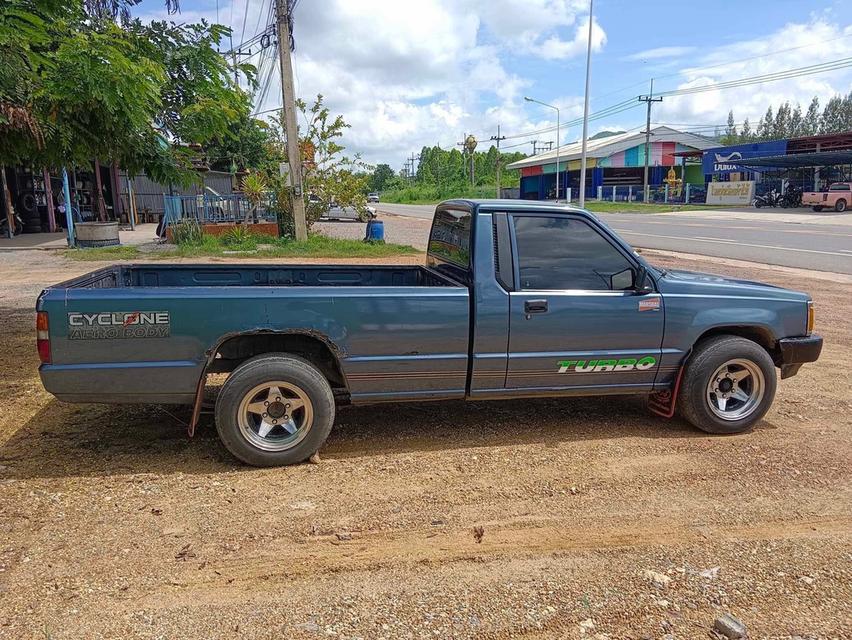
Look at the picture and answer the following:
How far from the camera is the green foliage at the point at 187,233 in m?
19.9

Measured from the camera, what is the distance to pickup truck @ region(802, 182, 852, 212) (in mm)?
38500

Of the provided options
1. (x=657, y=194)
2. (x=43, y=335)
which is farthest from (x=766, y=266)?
(x=657, y=194)

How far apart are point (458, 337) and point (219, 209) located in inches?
756

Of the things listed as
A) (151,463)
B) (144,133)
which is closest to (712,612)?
(151,463)

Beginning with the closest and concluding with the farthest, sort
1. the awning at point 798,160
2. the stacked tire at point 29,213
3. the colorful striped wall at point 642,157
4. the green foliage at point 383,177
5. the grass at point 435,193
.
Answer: the stacked tire at point 29,213, the awning at point 798,160, the colorful striped wall at point 642,157, the grass at point 435,193, the green foliage at point 383,177

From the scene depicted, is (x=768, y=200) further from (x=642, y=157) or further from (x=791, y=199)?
(x=642, y=157)

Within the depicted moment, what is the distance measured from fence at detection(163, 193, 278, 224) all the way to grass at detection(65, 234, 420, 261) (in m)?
1.49

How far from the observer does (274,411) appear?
428cm

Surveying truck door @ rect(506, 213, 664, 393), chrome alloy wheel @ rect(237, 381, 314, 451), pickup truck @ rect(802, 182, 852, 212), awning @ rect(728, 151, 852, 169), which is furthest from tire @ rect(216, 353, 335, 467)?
awning @ rect(728, 151, 852, 169)

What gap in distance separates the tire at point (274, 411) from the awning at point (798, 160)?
152 ft

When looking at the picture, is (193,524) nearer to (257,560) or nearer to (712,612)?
(257,560)

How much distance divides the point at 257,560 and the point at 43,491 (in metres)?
1.61

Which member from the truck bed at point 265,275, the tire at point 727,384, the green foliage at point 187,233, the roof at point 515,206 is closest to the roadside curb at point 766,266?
the tire at point 727,384

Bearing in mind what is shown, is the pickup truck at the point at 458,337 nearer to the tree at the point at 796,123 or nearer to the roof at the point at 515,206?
the roof at the point at 515,206
